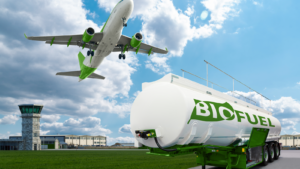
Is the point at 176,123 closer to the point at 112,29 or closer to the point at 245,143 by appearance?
the point at 245,143

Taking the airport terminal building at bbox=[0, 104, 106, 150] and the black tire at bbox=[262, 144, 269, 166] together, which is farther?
the airport terminal building at bbox=[0, 104, 106, 150]

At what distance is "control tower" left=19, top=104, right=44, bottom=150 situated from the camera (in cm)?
6294

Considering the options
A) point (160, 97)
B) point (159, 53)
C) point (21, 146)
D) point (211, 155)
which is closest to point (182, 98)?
point (160, 97)

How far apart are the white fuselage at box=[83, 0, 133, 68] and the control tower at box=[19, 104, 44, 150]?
155ft

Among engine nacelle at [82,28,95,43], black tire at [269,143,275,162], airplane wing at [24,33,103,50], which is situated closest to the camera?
black tire at [269,143,275,162]

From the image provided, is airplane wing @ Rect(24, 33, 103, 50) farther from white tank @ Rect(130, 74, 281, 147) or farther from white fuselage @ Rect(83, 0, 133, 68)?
white tank @ Rect(130, 74, 281, 147)

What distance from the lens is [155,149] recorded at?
23.6ft

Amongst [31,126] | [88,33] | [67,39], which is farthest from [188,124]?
[31,126]

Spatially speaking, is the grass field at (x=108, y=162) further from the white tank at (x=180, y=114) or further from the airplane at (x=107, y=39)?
the airplane at (x=107, y=39)

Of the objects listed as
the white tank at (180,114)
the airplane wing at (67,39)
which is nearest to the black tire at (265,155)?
the white tank at (180,114)

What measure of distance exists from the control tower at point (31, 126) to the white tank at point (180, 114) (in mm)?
66004

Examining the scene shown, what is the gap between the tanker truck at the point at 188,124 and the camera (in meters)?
6.54

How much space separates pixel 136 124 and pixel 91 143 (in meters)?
108

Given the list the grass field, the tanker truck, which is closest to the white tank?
the tanker truck
